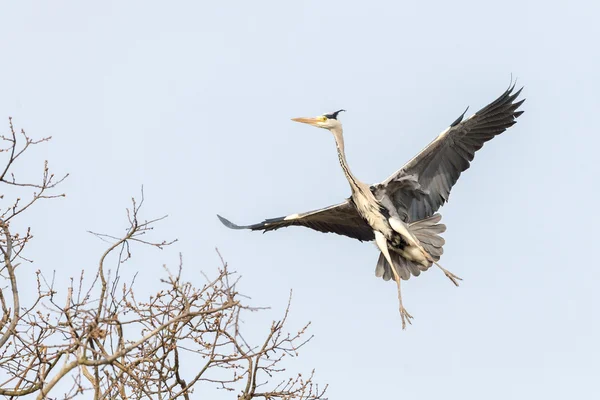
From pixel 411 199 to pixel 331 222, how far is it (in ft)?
3.72

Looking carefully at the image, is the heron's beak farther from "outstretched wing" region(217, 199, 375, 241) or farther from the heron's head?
"outstretched wing" region(217, 199, 375, 241)

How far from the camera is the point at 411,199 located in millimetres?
10875

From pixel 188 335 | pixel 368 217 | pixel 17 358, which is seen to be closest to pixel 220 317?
pixel 188 335

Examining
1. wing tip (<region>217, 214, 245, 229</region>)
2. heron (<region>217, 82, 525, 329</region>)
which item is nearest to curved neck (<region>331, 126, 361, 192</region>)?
heron (<region>217, 82, 525, 329</region>)

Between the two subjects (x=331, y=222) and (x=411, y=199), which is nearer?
(x=411, y=199)

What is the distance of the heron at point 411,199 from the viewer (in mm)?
10398

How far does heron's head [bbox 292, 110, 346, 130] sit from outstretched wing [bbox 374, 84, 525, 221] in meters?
0.98

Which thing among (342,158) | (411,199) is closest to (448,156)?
(411,199)

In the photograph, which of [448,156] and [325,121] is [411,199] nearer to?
[448,156]

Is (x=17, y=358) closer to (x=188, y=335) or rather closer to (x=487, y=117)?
(x=188, y=335)

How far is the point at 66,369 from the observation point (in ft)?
15.4

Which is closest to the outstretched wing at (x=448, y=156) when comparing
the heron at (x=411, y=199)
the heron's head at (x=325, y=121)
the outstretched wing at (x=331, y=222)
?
the heron at (x=411, y=199)

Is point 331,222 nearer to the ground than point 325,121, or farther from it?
nearer to the ground

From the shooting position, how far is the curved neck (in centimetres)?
1073
